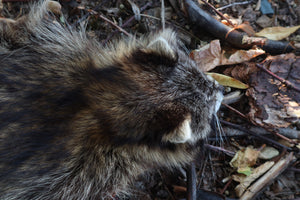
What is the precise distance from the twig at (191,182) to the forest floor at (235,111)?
0.04ft

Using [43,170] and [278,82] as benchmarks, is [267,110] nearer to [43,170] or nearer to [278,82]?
[278,82]

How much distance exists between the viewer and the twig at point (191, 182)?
3387mm

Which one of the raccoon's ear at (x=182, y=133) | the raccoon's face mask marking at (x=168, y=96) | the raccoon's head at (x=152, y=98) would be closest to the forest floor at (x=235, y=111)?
the raccoon's face mask marking at (x=168, y=96)

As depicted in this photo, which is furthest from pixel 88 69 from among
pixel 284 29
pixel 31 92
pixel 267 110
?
pixel 284 29

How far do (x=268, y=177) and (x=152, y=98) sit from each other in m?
2.11

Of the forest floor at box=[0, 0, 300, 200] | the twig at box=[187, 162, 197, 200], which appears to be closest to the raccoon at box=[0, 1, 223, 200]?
the twig at box=[187, 162, 197, 200]

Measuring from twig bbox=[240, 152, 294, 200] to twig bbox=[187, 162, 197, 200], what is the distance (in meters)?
0.69

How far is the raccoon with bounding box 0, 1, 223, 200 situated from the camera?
2682 millimetres

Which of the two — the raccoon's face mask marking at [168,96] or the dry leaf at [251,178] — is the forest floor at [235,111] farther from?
the raccoon's face mask marking at [168,96]

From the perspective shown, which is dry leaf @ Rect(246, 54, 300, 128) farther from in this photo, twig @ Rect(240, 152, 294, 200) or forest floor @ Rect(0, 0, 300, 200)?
twig @ Rect(240, 152, 294, 200)

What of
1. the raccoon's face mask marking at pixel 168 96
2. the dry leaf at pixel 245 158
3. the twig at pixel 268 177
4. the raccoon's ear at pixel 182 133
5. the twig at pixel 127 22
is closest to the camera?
the raccoon's ear at pixel 182 133

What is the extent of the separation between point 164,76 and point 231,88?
155cm

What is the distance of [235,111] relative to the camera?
381 centimetres

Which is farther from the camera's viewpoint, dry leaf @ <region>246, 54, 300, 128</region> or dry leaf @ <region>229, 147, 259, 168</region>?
dry leaf @ <region>229, 147, 259, 168</region>
